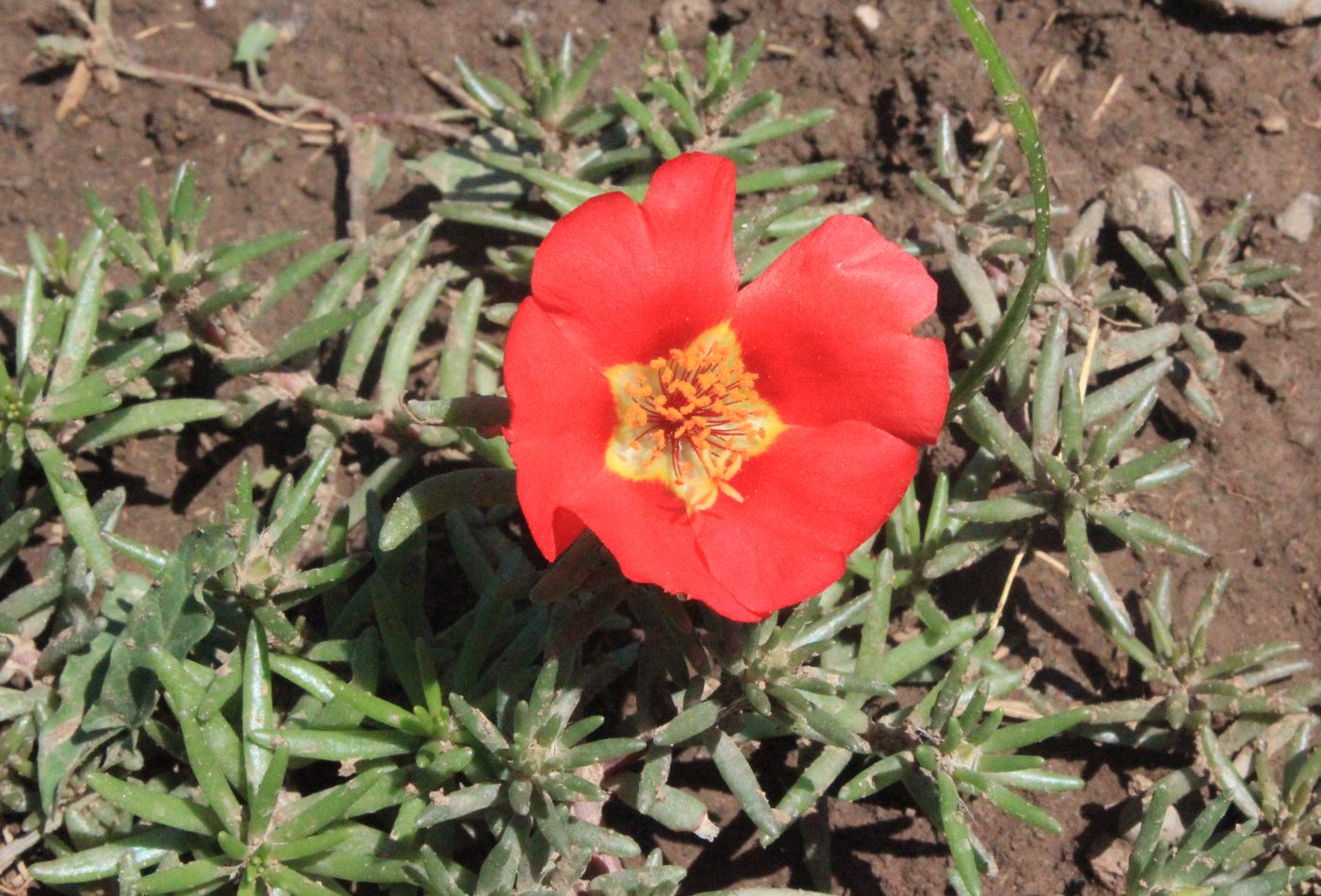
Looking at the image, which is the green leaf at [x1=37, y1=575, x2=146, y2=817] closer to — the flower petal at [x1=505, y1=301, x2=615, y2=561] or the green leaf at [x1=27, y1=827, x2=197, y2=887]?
the green leaf at [x1=27, y1=827, x2=197, y2=887]

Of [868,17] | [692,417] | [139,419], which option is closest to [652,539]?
[692,417]

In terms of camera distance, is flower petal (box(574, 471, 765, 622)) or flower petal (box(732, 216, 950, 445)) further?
flower petal (box(732, 216, 950, 445))

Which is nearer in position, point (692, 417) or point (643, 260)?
point (643, 260)

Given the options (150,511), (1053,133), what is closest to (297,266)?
(150,511)

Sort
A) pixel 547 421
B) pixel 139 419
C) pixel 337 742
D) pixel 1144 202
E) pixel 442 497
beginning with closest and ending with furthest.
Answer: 1. pixel 547 421
2. pixel 442 497
3. pixel 337 742
4. pixel 139 419
5. pixel 1144 202

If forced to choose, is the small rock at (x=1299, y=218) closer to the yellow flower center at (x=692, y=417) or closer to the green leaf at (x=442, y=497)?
the yellow flower center at (x=692, y=417)

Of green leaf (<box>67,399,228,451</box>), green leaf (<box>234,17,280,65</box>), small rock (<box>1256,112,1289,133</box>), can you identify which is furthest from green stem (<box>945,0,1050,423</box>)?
green leaf (<box>234,17,280,65</box>)

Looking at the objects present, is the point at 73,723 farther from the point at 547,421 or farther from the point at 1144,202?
the point at 1144,202
